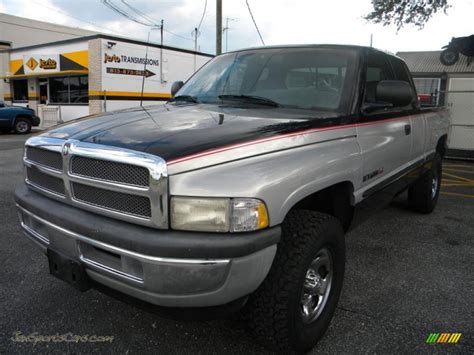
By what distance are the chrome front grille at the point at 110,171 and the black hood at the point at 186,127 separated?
0.34 ft

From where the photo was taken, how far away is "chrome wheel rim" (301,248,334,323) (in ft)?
8.25

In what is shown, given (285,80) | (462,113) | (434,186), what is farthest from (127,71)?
(285,80)

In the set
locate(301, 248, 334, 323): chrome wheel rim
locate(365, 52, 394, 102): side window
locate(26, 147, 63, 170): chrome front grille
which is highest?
locate(365, 52, 394, 102): side window

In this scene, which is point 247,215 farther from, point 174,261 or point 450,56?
point 450,56

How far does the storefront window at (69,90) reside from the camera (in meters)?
22.4

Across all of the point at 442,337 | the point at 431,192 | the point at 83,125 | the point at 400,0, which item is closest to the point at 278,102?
the point at 83,125

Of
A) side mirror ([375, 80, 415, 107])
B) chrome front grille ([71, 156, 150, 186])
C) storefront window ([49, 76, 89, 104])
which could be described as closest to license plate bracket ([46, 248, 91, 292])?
chrome front grille ([71, 156, 150, 186])

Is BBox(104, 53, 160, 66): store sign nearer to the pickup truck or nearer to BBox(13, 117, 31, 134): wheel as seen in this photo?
BBox(13, 117, 31, 134): wheel

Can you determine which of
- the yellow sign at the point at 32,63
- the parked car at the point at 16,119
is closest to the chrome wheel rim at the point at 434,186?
the parked car at the point at 16,119

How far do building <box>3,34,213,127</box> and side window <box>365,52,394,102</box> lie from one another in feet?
55.5

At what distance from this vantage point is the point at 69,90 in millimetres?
23156

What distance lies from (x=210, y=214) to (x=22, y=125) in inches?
728

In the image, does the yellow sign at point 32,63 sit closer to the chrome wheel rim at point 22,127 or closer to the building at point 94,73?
the building at point 94,73

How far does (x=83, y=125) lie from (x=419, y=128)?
11.3 ft
